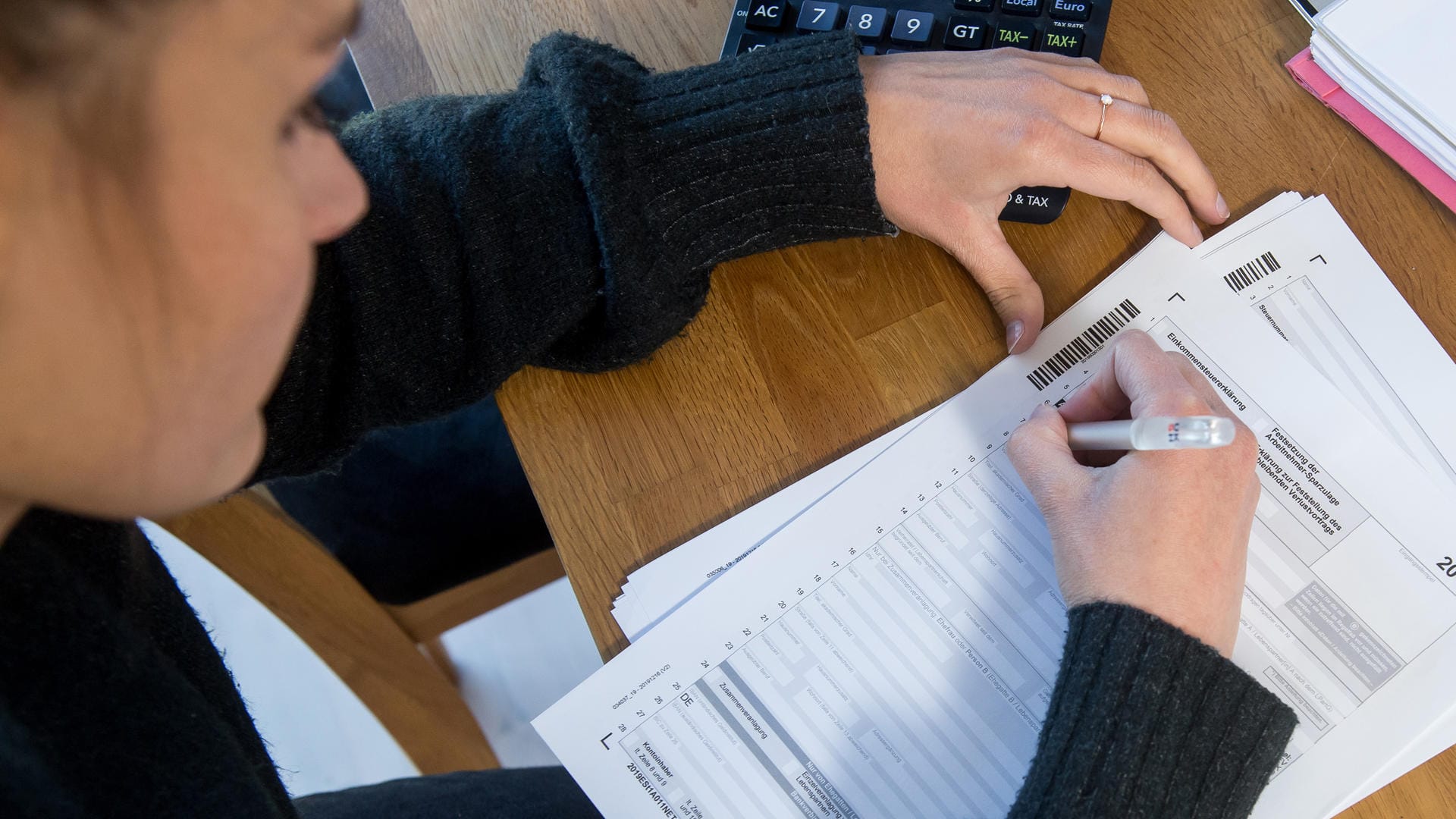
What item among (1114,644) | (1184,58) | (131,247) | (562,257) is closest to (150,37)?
(131,247)

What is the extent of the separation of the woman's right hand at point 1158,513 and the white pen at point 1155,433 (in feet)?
0.03

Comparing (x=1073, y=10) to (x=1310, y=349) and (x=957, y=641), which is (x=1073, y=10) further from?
(x=957, y=641)

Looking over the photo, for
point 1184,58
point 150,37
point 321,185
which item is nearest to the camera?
point 150,37

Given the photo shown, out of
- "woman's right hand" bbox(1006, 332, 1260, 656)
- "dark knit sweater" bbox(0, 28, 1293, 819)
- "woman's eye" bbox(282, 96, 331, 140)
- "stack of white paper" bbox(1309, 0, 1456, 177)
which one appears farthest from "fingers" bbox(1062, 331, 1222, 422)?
"woman's eye" bbox(282, 96, 331, 140)

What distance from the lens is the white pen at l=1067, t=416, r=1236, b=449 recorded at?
1.26 feet

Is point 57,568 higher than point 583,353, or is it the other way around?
point 57,568

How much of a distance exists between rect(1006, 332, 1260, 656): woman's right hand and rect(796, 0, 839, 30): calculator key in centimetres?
27

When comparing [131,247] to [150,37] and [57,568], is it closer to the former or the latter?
[150,37]

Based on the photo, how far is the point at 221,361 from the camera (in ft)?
0.90

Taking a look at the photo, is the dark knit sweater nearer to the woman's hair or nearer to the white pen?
the white pen

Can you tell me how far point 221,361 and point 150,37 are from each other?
100 millimetres

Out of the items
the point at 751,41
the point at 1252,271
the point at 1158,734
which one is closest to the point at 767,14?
the point at 751,41

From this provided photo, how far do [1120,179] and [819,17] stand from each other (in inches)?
8.1

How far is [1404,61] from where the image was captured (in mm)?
493
